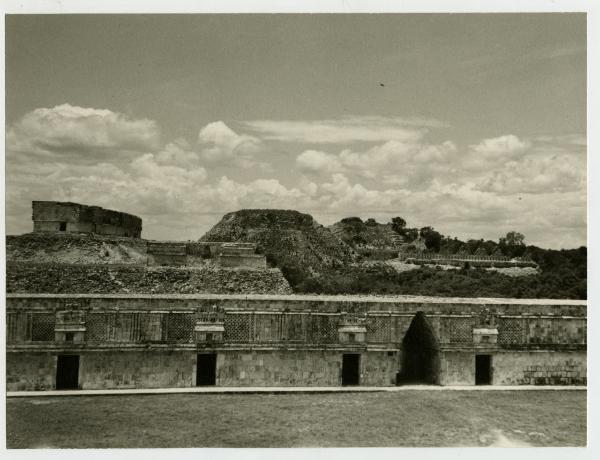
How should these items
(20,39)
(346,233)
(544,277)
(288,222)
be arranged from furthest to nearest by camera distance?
(346,233) < (288,222) < (544,277) < (20,39)

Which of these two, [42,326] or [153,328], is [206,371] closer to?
[153,328]

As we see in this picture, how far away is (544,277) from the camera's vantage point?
1347 inches

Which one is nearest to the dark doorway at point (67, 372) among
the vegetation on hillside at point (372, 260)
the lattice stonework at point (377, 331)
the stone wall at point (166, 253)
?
the lattice stonework at point (377, 331)

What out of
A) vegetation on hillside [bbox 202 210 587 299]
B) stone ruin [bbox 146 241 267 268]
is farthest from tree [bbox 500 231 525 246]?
stone ruin [bbox 146 241 267 268]

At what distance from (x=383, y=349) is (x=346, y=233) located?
44026mm

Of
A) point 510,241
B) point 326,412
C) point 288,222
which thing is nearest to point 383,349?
point 326,412

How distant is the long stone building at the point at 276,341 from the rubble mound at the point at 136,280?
9.42m

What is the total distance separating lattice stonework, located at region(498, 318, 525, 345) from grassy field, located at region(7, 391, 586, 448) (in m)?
2.08

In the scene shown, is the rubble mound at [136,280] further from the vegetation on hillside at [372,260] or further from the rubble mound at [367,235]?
the rubble mound at [367,235]

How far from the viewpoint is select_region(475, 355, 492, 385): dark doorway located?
17.5 meters

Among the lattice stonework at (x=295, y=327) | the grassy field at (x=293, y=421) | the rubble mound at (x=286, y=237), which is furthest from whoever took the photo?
the rubble mound at (x=286, y=237)

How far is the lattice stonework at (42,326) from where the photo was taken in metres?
15.6

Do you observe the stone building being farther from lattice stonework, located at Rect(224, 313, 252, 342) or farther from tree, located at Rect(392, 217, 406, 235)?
tree, located at Rect(392, 217, 406, 235)

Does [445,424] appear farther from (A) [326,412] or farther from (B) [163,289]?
(B) [163,289]
